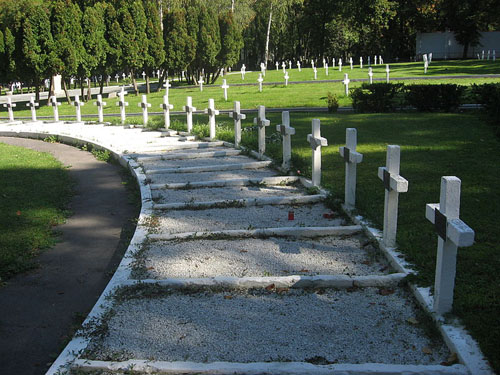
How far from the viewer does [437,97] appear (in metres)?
17.8

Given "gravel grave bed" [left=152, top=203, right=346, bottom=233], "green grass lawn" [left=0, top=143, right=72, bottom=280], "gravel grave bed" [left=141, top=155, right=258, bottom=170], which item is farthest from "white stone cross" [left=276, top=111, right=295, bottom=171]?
"green grass lawn" [left=0, top=143, right=72, bottom=280]

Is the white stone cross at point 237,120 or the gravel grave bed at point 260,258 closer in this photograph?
the gravel grave bed at point 260,258

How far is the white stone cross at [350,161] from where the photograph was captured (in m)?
7.04

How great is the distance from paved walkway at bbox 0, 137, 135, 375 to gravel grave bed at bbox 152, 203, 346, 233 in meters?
0.63

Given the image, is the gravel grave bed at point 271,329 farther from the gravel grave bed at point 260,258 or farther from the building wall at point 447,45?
the building wall at point 447,45

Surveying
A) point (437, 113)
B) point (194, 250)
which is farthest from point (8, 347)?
point (437, 113)

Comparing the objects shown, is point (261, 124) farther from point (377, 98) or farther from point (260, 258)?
point (377, 98)

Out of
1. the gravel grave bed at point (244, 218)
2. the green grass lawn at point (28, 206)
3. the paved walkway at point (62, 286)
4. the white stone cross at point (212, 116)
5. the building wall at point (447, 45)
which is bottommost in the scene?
the paved walkway at point (62, 286)

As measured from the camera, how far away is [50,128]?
18.7m

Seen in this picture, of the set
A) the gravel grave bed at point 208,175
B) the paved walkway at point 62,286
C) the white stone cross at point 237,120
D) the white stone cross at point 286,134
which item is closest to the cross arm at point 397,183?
the paved walkway at point 62,286

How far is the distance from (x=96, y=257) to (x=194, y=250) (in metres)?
1.12

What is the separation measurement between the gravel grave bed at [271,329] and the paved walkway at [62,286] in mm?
454

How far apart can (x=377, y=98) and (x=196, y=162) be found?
29.4 feet

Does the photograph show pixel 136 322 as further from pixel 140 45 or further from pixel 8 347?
pixel 140 45
